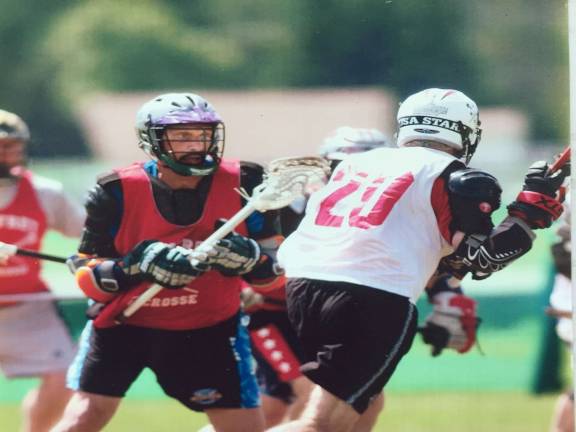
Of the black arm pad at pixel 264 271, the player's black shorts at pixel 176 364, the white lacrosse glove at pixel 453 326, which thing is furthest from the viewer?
the white lacrosse glove at pixel 453 326

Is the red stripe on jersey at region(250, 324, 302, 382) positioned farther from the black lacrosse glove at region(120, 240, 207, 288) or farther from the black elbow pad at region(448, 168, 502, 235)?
the black elbow pad at region(448, 168, 502, 235)

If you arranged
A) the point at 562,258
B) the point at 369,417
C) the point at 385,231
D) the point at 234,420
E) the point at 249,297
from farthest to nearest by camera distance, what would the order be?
the point at 562,258 → the point at 249,297 → the point at 369,417 → the point at 234,420 → the point at 385,231

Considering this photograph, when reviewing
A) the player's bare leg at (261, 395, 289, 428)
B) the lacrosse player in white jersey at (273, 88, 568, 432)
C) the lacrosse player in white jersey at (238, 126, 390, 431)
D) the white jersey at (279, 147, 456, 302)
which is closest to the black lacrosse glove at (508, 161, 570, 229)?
the lacrosse player in white jersey at (273, 88, 568, 432)

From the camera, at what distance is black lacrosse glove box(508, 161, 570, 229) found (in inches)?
214

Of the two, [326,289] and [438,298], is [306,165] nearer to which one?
[326,289]

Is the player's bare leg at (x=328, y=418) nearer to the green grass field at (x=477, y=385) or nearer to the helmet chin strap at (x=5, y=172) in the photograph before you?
the helmet chin strap at (x=5, y=172)

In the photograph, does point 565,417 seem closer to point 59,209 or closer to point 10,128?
point 59,209

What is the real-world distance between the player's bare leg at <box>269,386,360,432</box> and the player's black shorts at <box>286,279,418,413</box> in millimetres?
23

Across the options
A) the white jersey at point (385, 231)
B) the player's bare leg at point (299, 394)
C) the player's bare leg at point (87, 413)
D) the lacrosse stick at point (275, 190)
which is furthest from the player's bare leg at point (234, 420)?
the player's bare leg at point (299, 394)

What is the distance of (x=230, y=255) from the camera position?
576cm

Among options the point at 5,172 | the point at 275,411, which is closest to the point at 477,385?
the point at 275,411

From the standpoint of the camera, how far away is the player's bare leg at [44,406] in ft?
24.0

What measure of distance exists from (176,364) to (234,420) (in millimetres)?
286

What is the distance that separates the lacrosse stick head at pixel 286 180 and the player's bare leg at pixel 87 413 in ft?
2.88
